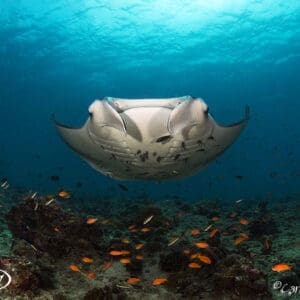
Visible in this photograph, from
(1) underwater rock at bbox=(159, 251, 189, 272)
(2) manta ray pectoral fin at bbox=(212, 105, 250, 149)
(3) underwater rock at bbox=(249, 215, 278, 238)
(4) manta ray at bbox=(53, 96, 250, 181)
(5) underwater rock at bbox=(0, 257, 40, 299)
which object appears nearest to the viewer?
(4) manta ray at bbox=(53, 96, 250, 181)

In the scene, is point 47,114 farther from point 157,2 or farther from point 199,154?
point 199,154

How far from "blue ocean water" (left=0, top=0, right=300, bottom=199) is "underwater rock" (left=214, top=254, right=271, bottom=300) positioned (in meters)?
8.80

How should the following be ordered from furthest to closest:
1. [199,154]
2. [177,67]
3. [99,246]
→ [177,67]
[99,246]
[199,154]

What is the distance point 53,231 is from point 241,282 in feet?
15.2

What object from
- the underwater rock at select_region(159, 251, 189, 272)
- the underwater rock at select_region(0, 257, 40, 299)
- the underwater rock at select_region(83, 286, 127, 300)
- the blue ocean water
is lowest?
the underwater rock at select_region(159, 251, 189, 272)

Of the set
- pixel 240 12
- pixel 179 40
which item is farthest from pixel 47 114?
pixel 240 12

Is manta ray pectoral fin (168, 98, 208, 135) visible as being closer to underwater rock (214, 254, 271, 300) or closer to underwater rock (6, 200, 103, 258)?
underwater rock (214, 254, 271, 300)

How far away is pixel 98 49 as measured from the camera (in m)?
30.5

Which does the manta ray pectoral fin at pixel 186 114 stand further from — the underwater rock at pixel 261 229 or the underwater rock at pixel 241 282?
the underwater rock at pixel 261 229

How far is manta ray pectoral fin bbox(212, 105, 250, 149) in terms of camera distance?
4.73 metres

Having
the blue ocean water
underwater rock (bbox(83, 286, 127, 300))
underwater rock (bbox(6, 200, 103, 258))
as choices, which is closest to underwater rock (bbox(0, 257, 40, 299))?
underwater rock (bbox(83, 286, 127, 300))

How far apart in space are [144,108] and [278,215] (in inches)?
418

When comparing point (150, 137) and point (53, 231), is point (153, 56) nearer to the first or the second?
point (53, 231)

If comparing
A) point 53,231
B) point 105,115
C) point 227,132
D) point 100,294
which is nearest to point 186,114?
point 105,115
